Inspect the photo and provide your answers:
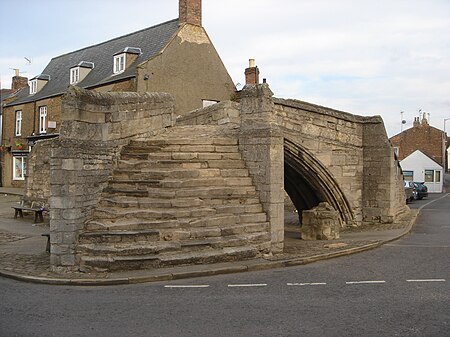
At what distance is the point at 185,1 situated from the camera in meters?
25.7

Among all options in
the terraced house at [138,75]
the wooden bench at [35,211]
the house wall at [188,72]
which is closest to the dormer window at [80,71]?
the terraced house at [138,75]

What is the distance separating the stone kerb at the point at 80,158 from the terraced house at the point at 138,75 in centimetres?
1370

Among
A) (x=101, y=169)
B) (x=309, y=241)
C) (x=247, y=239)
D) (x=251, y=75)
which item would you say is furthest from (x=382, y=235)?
(x=251, y=75)

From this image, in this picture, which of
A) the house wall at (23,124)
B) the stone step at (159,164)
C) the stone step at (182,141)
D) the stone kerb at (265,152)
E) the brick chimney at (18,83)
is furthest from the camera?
the brick chimney at (18,83)

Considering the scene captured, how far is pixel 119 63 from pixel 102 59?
13.5ft

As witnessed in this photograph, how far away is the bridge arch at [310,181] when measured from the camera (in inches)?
529

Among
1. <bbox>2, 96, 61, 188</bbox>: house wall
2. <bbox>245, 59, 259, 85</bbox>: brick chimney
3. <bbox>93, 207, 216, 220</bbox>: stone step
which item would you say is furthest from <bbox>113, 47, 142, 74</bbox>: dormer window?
<bbox>93, 207, 216, 220</bbox>: stone step

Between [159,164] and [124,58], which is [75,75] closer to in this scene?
[124,58]

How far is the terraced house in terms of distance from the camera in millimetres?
24906

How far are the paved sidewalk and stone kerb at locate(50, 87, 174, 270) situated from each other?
599 millimetres

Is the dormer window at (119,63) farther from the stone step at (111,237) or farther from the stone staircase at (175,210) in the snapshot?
the stone step at (111,237)

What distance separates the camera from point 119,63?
26.7 meters

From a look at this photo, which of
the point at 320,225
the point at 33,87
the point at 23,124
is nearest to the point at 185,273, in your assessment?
the point at 320,225

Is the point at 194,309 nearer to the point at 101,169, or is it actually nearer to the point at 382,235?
the point at 101,169
